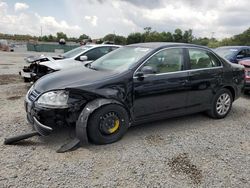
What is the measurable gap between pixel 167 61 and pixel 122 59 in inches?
32.3

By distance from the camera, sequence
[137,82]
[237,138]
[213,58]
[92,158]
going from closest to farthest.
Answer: [92,158] → [137,82] → [237,138] → [213,58]

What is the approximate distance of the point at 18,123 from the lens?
14.4ft

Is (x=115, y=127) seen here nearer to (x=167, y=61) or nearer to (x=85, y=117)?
(x=85, y=117)

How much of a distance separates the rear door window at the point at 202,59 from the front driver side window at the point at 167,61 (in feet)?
0.88

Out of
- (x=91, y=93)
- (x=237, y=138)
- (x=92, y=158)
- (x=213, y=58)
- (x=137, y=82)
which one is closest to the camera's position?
(x=92, y=158)

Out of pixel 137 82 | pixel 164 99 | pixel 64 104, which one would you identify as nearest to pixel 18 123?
pixel 64 104

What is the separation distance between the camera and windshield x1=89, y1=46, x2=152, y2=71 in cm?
400

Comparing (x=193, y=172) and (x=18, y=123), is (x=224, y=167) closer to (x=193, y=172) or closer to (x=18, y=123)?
(x=193, y=172)

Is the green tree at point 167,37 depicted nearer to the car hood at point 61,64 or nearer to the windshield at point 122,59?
the car hood at point 61,64

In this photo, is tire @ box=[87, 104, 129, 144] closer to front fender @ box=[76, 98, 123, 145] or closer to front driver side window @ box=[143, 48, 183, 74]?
front fender @ box=[76, 98, 123, 145]

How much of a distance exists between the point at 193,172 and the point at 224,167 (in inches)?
19.0

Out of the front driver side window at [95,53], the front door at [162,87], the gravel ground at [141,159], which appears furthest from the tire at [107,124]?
the front driver side window at [95,53]

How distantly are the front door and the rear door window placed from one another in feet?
0.81

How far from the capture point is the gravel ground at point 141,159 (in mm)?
2791
